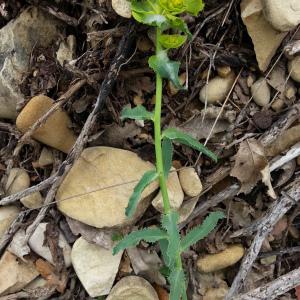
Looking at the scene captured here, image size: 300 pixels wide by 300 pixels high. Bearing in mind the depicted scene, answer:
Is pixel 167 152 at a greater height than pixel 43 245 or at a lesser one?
greater

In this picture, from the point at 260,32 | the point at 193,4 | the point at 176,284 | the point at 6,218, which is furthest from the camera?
the point at 6,218

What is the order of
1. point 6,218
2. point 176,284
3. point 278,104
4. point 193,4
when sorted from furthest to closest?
point 6,218
point 278,104
point 176,284
point 193,4

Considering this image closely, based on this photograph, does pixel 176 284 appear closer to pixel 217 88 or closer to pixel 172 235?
pixel 172 235

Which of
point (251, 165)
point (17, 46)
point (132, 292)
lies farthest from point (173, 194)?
point (17, 46)

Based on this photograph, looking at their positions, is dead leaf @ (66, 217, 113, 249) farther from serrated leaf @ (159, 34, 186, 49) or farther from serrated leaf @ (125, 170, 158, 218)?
serrated leaf @ (159, 34, 186, 49)

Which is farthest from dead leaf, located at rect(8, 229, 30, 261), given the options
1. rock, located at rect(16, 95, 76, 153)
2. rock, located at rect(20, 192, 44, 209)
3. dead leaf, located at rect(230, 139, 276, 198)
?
dead leaf, located at rect(230, 139, 276, 198)

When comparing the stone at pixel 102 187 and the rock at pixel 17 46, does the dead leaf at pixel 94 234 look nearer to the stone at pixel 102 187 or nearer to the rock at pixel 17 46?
the stone at pixel 102 187
